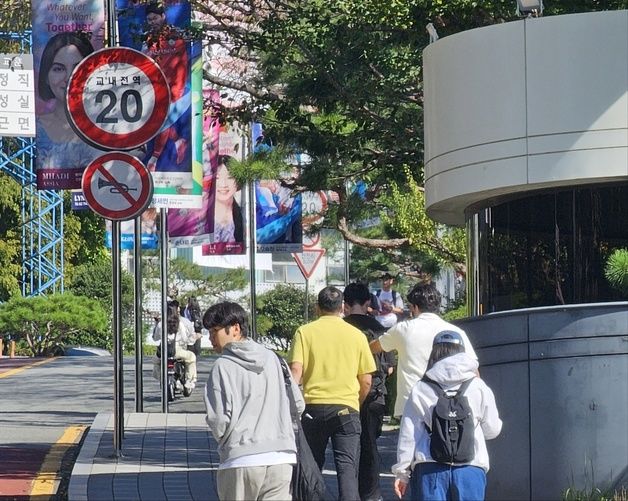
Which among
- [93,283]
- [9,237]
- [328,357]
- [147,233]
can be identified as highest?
[9,237]

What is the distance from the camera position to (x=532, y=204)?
11.3 m

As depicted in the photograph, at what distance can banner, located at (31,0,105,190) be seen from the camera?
59.7 ft

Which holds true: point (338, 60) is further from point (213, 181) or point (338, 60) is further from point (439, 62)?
point (213, 181)

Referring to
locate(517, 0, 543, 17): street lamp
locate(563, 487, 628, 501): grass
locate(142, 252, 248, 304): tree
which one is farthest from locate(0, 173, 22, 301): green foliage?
locate(563, 487, 628, 501): grass

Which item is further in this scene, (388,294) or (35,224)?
(35,224)

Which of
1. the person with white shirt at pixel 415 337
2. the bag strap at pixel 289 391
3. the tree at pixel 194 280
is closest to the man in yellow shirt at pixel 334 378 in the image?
the person with white shirt at pixel 415 337

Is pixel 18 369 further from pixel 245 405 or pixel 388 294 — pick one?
pixel 245 405

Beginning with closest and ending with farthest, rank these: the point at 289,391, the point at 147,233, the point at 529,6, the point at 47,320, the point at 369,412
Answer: the point at 289,391
the point at 369,412
the point at 529,6
the point at 147,233
the point at 47,320

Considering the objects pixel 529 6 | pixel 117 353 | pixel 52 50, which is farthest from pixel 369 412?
pixel 52 50

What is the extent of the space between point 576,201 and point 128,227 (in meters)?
18.2

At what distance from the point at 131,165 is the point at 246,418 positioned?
6693 millimetres

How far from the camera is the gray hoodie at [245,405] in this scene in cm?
748

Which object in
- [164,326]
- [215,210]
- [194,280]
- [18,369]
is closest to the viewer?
[164,326]

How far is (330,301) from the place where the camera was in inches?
401
